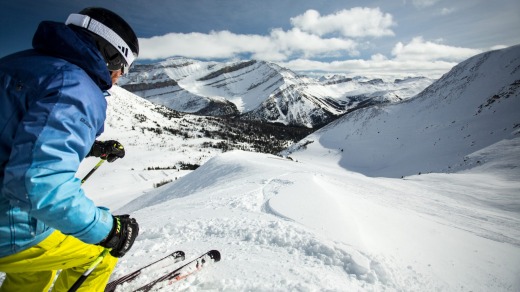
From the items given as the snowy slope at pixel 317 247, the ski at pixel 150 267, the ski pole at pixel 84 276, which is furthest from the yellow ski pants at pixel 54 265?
the snowy slope at pixel 317 247

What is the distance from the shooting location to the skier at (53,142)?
178cm

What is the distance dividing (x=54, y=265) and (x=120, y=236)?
725 millimetres

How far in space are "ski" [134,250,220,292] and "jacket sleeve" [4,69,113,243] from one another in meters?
2.32

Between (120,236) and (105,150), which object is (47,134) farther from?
(105,150)

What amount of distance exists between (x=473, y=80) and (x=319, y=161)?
36912 millimetres

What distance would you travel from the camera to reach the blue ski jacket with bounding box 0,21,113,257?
1768 millimetres

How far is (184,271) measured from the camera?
4.32 m

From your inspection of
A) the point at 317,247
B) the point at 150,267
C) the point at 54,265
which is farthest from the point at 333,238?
the point at 54,265

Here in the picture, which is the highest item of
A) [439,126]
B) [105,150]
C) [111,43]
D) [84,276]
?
[439,126]

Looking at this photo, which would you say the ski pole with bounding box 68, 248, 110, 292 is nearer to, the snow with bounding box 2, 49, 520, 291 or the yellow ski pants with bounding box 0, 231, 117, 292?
the yellow ski pants with bounding box 0, 231, 117, 292

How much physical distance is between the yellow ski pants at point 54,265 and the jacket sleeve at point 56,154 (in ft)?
2.26

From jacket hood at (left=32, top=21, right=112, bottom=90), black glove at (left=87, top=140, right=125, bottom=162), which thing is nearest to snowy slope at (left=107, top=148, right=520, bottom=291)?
black glove at (left=87, top=140, right=125, bottom=162)

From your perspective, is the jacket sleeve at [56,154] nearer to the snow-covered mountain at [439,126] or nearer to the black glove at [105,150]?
the black glove at [105,150]

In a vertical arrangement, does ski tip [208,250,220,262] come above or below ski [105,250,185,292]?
above
